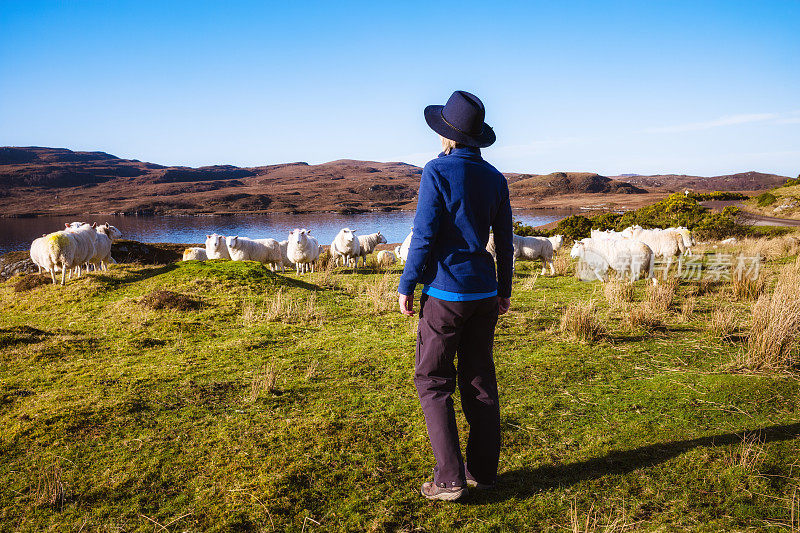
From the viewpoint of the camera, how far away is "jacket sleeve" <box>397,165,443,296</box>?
9.68ft

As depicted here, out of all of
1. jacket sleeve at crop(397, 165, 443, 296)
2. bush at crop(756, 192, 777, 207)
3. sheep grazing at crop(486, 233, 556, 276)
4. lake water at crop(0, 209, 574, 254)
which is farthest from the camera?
lake water at crop(0, 209, 574, 254)

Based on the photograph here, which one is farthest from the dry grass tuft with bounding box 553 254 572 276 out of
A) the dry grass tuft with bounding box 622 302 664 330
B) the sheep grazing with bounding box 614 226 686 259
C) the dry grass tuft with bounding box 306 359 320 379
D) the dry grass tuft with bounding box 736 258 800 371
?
the dry grass tuft with bounding box 306 359 320 379

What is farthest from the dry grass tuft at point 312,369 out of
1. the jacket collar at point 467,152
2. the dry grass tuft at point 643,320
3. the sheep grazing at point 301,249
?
the sheep grazing at point 301,249

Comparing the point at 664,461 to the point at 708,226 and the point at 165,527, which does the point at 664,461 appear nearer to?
the point at 165,527

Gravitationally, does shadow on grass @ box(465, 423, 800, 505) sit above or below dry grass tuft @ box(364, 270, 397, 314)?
below

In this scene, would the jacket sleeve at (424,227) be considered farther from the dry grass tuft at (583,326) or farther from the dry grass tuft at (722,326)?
the dry grass tuft at (722,326)

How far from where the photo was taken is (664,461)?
138 inches

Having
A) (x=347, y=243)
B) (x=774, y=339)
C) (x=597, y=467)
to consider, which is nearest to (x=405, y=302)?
(x=597, y=467)

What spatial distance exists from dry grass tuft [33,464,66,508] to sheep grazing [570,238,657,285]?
11.0 metres

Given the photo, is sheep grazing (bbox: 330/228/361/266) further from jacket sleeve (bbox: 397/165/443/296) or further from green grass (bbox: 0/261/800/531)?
jacket sleeve (bbox: 397/165/443/296)

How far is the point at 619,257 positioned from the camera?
11.2 metres

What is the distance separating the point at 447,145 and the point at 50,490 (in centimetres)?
380

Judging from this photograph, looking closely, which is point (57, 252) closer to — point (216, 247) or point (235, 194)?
point (216, 247)

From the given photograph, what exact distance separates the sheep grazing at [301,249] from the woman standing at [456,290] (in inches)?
542
